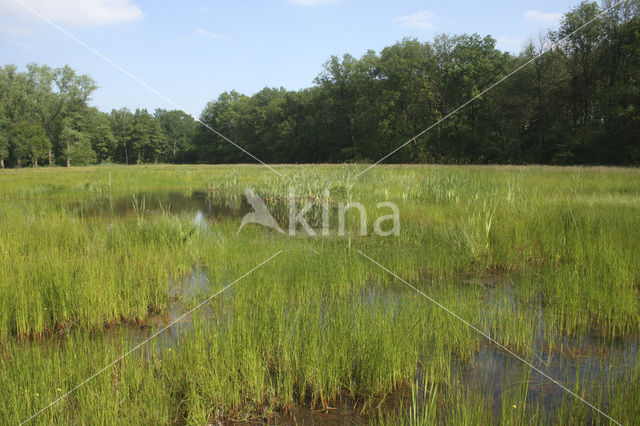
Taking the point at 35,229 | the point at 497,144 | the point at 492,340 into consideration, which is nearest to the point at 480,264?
the point at 492,340

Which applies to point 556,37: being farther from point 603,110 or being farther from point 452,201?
point 452,201

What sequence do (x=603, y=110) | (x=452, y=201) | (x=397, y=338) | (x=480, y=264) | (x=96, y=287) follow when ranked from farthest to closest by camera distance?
(x=603, y=110) < (x=452, y=201) < (x=480, y=264) < (x=96, y=287) < (x=397, y=338)

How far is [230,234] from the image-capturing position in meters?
6.98

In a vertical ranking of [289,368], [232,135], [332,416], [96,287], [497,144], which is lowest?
[332,416]

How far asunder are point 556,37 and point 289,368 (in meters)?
39.0

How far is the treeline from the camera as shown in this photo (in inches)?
1150

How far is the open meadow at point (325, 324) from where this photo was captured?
7.95 feet

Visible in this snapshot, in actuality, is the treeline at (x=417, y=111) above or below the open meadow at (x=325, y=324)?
above

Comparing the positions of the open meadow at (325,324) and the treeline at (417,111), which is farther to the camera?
the treeline at (417,111)

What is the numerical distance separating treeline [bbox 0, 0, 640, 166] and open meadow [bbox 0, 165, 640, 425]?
1570 centimetres

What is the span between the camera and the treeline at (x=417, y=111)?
2921 centimetres

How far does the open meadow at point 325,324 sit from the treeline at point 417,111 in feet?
51.5

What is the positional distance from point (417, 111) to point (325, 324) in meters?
44.9

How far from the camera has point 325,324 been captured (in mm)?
3250
